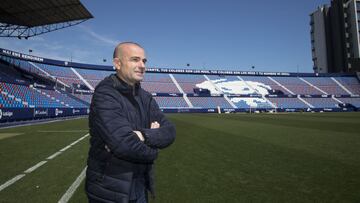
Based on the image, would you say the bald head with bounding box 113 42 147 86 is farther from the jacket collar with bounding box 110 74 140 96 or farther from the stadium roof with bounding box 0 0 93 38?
the stadium roof with bounding box 0 0 93 38

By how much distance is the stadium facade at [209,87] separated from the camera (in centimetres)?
4950

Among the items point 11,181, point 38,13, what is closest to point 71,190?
point 11,181

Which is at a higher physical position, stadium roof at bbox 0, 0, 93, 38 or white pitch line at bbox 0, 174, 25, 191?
stadium roof at bbox 0, 0, 93, 38

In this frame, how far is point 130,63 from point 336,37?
277 ft

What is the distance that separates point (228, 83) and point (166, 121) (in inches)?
2788

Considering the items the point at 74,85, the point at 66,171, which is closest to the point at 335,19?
the point at 74,85

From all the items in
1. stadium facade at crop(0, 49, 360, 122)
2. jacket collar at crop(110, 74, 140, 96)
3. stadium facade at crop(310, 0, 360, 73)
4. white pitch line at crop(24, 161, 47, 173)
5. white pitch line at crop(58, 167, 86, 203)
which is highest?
stadium facade at crop(310, 0, 360, 73)

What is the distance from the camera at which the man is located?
2.20m

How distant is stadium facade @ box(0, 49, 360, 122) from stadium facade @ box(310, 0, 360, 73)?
561 centimetres

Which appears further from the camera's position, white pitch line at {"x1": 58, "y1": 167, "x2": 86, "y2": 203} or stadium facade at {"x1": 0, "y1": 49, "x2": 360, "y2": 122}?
stadium facade at {"x1": 0, "y1": 49, "x2": 360, "y2": 122}

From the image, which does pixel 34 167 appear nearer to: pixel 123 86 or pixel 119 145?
pixel 123 86

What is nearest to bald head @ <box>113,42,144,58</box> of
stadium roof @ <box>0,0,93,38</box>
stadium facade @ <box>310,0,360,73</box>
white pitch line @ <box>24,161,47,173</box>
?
white pitch line @ <box>24,161,47,173</box>

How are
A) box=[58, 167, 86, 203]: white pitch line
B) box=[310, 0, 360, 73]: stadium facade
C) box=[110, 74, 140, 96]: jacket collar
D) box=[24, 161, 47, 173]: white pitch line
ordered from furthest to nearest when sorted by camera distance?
box=[310, 0, 360, 73]: stadium facade, box=[24, 161, 47, 173]: white pitch line, box=[58, 167, 86, 203]: white pitch line, box=[110, 74, 140, 96]: jacket collar

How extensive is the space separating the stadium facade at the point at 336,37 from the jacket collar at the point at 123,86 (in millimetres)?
76403
